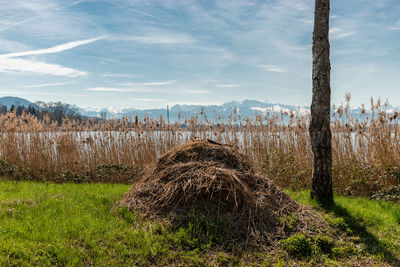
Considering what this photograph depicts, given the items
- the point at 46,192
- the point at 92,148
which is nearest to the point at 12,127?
the point at 92,148

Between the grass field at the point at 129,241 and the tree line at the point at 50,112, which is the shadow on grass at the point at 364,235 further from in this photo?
the tree line at the point at 50,112

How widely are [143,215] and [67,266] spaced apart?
1182 mm

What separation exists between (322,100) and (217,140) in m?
3.80

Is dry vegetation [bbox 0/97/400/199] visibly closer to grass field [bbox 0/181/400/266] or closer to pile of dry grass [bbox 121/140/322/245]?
grass field [bbox 0/181/400/266]

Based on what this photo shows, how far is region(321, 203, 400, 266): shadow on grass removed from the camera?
11.3ft

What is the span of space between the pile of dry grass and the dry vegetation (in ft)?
8.23

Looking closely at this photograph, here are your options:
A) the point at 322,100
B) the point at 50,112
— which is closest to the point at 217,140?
the point at 322,100

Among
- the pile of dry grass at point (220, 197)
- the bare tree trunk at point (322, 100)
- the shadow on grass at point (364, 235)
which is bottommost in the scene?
the shadow on grass at point (364, 235)

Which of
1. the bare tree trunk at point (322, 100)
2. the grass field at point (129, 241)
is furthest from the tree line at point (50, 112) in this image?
the bare tree trunk at point (322, 100)

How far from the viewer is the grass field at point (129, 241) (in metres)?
3.12

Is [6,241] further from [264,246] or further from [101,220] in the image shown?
[264,246]

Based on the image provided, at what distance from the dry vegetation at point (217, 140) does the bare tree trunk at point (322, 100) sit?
1461mm

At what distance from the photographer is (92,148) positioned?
854cm

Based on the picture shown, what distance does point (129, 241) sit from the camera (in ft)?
11.2
